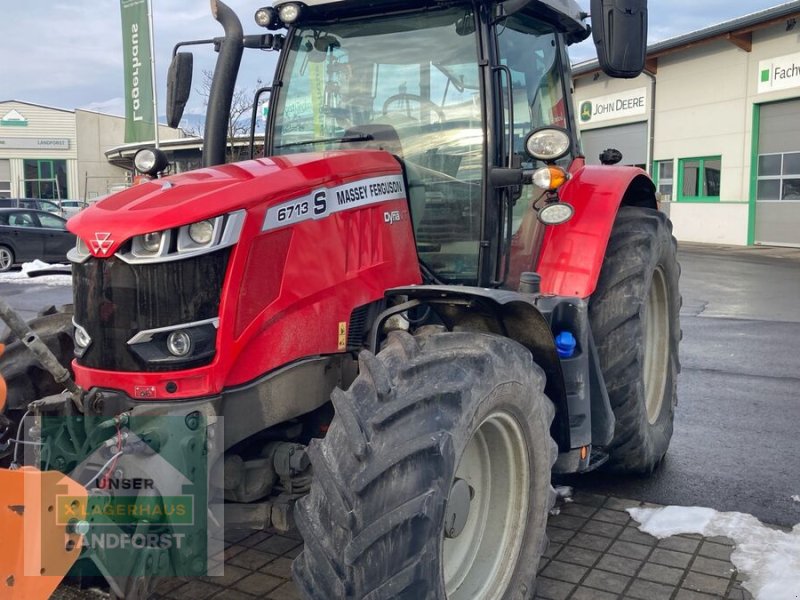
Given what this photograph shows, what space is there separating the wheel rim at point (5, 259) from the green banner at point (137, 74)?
→ 3543 mm

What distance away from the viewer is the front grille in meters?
2.75

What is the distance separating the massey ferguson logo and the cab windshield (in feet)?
4.37

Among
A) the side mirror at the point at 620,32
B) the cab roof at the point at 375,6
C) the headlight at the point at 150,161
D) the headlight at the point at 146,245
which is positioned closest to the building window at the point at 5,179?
the headlight at the point at 150,161

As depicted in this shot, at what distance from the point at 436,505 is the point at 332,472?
12.5 inches

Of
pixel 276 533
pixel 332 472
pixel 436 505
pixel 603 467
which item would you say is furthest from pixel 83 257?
pixel 603 467

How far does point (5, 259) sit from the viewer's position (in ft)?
59.6

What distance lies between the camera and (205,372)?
274cm

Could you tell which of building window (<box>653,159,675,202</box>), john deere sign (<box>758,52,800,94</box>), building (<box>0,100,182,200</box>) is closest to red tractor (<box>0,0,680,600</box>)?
john deere sign (<box>758,52,800,94</box>)

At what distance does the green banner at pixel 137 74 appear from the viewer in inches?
701

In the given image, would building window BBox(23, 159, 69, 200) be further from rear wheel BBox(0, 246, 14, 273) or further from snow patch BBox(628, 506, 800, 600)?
snow patch BBox(628, 506, 800, 600)

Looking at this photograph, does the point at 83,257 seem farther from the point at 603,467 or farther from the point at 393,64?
the point at 603,467

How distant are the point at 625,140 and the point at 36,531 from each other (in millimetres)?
26119

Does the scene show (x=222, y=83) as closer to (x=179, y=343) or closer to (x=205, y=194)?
(x=205, y=194)

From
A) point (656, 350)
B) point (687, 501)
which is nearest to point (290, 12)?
point (656, 350)
